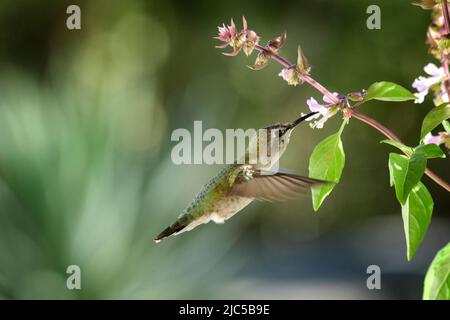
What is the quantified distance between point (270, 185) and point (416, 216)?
0.18 m

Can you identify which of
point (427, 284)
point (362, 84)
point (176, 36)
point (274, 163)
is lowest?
point (427, 284)

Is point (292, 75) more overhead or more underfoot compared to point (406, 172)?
more overhead

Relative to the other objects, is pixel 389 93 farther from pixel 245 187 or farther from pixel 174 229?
pixel 174 229

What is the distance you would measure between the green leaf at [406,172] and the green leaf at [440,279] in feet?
0.35

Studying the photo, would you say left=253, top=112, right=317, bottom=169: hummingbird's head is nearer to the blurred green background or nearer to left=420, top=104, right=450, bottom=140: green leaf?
left=420, top=104, right=450, bottom=140: green leaf

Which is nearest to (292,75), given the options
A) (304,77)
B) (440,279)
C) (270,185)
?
(304,77)

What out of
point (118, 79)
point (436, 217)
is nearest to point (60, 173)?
point (118, 79)

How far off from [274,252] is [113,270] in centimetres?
228

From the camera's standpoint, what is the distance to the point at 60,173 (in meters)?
2.82

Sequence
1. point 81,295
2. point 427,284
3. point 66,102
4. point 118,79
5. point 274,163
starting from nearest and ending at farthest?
point 427,284
point 274,163
point 81,295
point 66,102
point 118,79

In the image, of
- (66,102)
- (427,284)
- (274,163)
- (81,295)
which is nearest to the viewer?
(427,284)

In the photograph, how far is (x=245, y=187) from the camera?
78 centimetres

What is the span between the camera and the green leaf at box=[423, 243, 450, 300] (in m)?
0.64

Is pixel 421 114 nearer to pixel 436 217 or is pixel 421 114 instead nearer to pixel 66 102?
pixel 436 217
